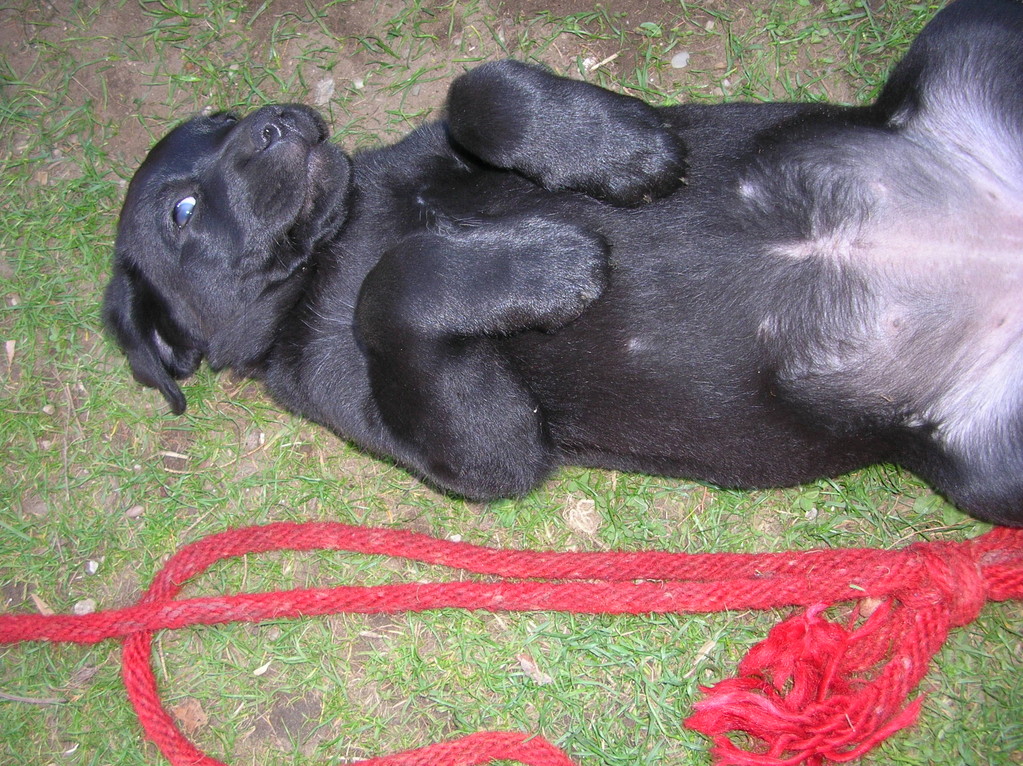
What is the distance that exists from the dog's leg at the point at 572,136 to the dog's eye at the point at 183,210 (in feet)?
3.32

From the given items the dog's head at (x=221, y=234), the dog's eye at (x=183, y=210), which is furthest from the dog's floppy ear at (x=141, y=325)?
the dog's eye at (x=183, y=210)

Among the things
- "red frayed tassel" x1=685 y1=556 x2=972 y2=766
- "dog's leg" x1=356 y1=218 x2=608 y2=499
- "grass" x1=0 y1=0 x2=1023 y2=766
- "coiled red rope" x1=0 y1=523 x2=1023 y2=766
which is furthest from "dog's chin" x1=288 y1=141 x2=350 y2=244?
"red frayed tassel" x1=685 y1=556 x2=972 y2=766

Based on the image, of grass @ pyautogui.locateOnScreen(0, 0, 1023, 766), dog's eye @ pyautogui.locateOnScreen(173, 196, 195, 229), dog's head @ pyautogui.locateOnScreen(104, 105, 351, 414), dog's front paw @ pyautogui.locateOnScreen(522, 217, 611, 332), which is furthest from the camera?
grass @ pyautogui.locateOnScreen(0, 0, 1023, 766)

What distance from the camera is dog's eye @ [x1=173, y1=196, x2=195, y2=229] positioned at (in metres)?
2.63

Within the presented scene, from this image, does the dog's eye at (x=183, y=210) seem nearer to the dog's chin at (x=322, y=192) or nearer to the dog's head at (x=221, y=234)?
the dog's head at (x=221, y=234)

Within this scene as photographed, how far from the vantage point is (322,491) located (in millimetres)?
3361

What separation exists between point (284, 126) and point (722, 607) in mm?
2350

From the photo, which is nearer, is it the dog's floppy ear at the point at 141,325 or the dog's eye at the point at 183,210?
the dog's eye at the point at 183,210

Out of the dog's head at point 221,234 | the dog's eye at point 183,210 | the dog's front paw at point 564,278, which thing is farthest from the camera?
the dog's eye at point 183,210

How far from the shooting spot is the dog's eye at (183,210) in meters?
2.63

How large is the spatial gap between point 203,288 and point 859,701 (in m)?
2.76

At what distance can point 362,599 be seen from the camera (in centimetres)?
303

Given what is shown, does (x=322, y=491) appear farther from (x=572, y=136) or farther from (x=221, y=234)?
(x=572, y=136)

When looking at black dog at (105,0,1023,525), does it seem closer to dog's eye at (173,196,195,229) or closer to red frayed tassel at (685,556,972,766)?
dog's eye at (173,196,195,229)
